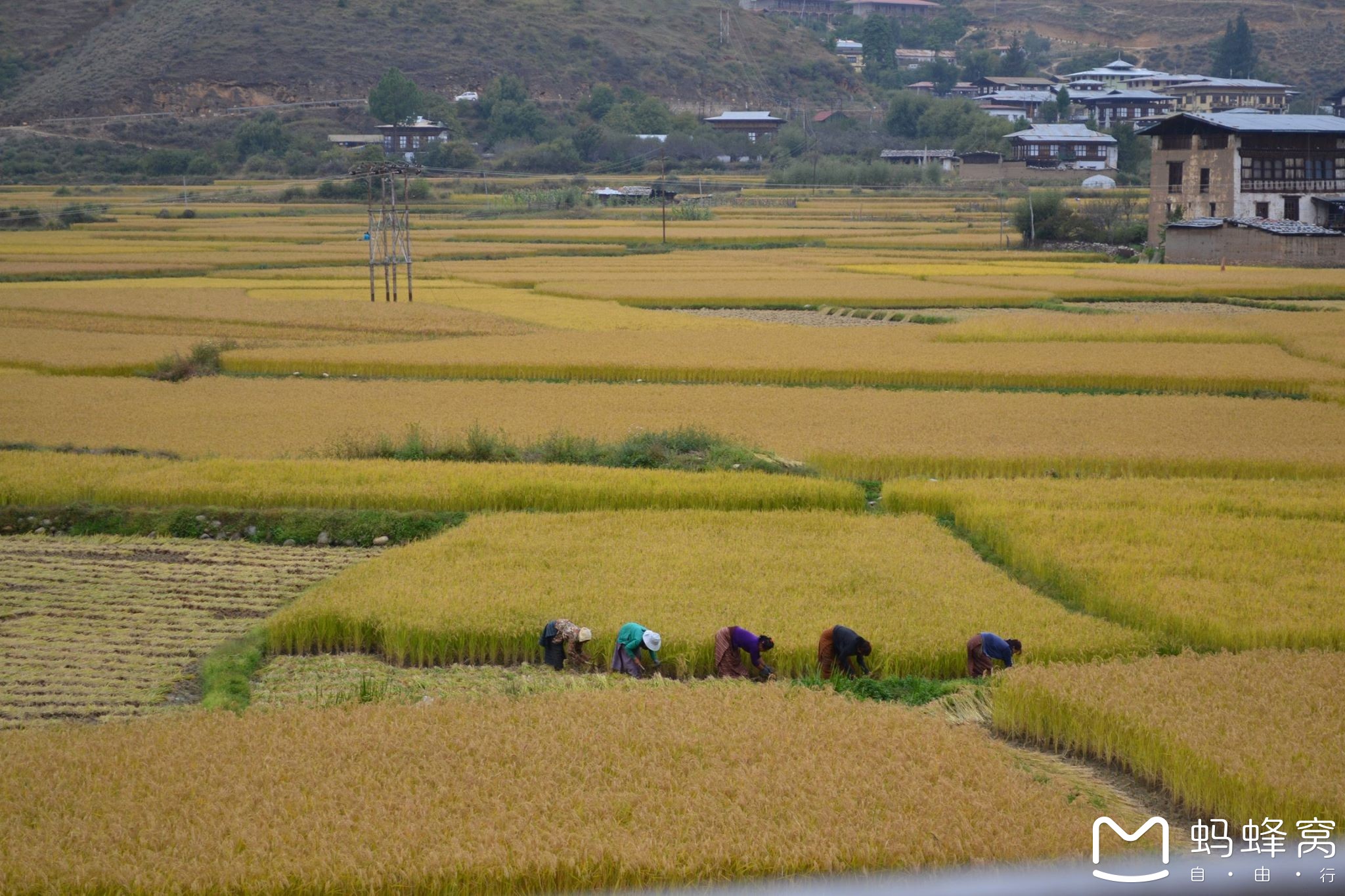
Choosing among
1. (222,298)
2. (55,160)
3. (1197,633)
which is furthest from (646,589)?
(55,160)

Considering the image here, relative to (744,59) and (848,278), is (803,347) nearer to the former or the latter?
(848,278)

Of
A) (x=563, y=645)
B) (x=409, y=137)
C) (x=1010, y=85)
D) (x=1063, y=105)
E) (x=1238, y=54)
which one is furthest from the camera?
(x=1238, y=54)

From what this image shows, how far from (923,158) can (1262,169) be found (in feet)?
138

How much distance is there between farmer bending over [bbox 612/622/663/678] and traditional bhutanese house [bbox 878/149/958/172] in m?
78.9

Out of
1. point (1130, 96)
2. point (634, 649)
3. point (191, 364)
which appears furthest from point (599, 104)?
point (634, 649)

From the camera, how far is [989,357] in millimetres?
22875

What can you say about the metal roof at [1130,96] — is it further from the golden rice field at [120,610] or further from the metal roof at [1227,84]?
the golden rice field at [120,610]

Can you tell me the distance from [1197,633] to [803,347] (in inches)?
607

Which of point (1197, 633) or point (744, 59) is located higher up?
point (744, 59)

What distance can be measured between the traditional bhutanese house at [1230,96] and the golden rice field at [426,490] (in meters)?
99.4

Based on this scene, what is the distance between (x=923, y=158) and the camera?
3396 inches

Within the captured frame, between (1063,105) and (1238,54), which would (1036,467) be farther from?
(1238,54)

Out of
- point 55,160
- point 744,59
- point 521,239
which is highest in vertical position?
point 744,59

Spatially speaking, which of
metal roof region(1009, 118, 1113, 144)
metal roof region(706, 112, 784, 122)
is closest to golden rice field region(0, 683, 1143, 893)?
metal roof region(1009, 118, 1113, 144)
